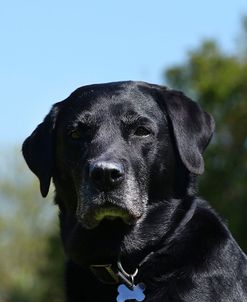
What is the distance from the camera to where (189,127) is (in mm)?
7004

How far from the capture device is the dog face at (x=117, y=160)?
655cm

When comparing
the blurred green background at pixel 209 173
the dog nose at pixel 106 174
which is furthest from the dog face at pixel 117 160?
the blurred green background at pixel 209 173

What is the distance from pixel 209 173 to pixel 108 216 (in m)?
25.6

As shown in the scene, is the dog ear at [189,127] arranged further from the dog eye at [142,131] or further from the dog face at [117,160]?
the dog eye at [142,131]

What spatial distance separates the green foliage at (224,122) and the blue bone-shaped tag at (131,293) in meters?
21.9

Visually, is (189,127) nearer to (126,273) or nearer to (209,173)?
(126,273)

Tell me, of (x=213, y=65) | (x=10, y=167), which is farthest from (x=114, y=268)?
(x=10, y=167)

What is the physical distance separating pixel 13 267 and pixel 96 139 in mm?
51642

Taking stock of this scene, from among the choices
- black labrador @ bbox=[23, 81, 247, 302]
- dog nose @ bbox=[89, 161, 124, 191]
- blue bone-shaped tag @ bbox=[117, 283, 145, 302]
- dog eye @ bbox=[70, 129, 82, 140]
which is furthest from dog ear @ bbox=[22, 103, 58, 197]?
blue bone-shaped tag @ bbox=[117, 283, 145, 302]

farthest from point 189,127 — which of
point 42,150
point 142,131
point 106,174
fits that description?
point 42,150

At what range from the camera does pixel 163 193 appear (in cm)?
687

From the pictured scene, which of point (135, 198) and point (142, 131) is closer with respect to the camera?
point (135, 198)

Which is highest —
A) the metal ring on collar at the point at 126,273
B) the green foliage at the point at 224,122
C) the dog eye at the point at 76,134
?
the dog eye at the point at 76,134

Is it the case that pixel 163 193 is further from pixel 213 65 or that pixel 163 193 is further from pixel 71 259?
pixel 213 65
